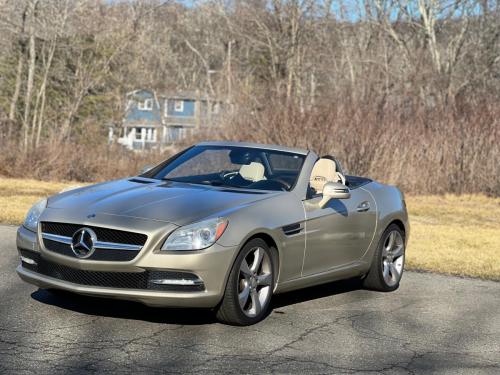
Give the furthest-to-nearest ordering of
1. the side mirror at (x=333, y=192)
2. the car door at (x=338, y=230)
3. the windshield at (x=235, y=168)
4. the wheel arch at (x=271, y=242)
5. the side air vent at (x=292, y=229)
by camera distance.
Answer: the windshield at (x=235, y=168), the side mirror at (x=333, y=192), the car door at (x=338, y=230), the side air vent at (x=292, y=229), the wheel arch at (x=271, y=242)

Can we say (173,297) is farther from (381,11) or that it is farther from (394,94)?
(381,11)

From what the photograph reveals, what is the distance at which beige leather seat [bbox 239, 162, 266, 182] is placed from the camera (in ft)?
27.9

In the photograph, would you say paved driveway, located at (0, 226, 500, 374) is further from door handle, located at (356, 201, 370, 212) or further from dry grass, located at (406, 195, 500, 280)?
→ dry grass, located at (406, 195, 500, 280)

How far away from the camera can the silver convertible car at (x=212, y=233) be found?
6875 millimetres

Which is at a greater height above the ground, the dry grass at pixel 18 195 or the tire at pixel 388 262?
the tire at pixel 388 262

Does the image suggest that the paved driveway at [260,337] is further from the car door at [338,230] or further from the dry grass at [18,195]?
the dry grass at [18,195]

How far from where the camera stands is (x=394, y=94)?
30.1 meters

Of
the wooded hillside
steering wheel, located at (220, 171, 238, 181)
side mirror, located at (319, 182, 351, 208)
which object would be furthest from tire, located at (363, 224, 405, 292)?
the wooded hillside

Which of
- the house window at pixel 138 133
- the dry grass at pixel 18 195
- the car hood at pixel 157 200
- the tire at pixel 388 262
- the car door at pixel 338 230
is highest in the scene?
the car hood at pixel 157 200

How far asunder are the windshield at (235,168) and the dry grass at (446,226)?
3.63 meters

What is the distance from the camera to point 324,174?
30.3 feet

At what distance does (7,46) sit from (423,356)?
1495 inches

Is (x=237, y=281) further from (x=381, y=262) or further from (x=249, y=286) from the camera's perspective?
(x=381, y=262)

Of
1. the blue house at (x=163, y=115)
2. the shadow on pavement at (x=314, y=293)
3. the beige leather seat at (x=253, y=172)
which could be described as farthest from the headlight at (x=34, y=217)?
the blue house at (x=163, y=115)
